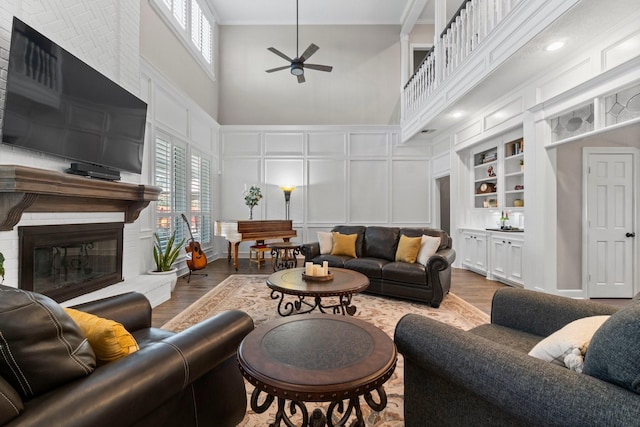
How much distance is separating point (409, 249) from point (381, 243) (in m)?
0.52

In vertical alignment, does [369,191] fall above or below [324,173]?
below

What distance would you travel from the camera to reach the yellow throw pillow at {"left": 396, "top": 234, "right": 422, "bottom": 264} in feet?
12.5

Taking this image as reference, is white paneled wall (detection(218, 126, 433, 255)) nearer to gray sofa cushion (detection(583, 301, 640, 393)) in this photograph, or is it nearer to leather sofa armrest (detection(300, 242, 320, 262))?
leather sofa armrest (detection(300, 242, 320, 262))

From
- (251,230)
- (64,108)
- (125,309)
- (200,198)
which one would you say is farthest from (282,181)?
(125,309)

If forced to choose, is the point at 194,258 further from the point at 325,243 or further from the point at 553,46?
the point at 553,46

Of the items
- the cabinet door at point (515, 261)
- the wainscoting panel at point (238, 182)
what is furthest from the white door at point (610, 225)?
the wainscoting panel at point (238, 182)

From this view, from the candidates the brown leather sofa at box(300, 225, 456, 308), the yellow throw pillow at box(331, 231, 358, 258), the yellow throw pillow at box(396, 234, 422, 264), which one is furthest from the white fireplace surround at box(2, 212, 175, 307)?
the yellow throw pillow at box(396, 234, 422, 264)

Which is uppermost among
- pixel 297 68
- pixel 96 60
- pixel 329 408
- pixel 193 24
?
pixel 193 24

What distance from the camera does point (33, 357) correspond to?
766 millimetres

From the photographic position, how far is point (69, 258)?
2.69 m

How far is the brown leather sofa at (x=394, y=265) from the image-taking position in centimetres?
335

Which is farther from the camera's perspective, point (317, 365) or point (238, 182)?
point (238, 182)

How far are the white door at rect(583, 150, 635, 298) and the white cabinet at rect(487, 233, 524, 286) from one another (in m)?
0.68

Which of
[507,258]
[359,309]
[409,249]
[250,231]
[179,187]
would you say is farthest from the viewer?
[250,231]
